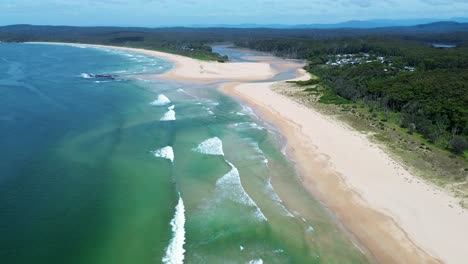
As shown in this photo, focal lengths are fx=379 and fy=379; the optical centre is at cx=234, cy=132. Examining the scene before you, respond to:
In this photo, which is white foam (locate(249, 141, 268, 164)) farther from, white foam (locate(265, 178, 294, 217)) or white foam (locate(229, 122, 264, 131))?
white foam (locate(229, 122, 264, 131))

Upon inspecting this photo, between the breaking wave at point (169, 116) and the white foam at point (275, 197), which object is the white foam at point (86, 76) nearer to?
the breaking wave at point (169, 116)

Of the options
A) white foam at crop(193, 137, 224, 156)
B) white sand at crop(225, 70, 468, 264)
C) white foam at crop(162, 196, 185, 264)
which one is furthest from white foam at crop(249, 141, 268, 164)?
white foam at crop(162, 196, 185, 264)

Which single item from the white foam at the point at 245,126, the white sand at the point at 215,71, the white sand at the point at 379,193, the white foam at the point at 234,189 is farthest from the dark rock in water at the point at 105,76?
the white foam at the point at 234,189

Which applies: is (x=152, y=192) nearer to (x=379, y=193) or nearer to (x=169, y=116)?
(x=379, y=193)

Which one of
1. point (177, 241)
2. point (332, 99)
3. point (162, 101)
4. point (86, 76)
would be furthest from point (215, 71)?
point (177, 241)

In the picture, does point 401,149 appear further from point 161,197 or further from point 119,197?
point 119,197

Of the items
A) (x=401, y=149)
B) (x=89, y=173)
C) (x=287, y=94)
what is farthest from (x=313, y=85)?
(x=89, y=173)
